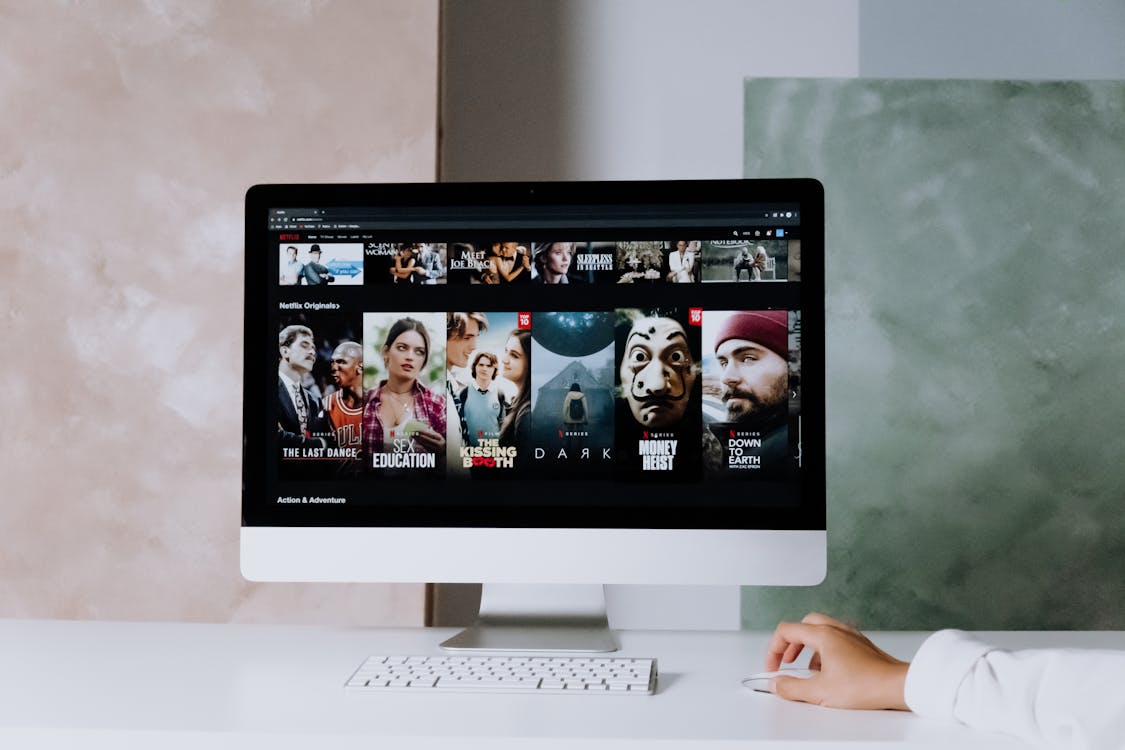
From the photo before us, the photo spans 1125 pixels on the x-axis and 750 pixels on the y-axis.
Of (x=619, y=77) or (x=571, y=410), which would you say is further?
(x=619, y=77)

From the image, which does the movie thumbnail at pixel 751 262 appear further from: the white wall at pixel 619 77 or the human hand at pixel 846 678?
the white wall at pixel 619 77

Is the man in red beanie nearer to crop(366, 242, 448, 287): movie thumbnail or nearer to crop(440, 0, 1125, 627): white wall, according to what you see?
crop(366, 242, 448, 287): movie thumbnail

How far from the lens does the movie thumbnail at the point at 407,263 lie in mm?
1164

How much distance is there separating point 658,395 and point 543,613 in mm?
324

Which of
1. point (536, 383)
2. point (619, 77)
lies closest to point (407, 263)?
point (536, 383)

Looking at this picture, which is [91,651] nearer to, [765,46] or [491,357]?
[491,357]

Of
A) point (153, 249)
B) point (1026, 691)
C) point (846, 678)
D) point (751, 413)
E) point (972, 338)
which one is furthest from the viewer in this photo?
point (972, 338)

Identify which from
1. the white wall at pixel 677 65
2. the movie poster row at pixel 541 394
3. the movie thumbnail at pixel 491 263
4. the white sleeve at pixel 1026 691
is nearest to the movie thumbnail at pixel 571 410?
the movie poster row at pixel 541 394

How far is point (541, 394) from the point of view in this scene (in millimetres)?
1146

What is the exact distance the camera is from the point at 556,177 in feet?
5.61

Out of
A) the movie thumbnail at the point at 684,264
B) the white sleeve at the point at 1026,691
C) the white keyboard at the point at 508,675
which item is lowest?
the white keyboard at the point at 508,675

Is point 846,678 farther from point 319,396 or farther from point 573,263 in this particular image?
point 319,396

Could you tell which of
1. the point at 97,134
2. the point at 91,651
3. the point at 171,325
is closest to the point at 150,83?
the point at 97,134

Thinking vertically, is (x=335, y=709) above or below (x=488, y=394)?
below
